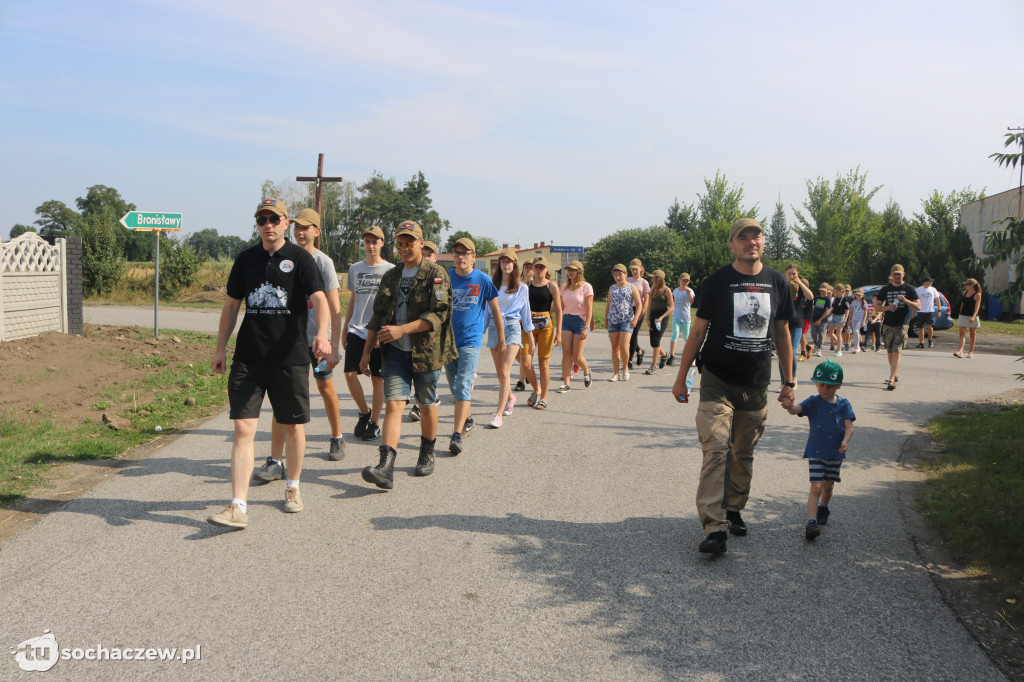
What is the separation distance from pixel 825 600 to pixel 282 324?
353cm

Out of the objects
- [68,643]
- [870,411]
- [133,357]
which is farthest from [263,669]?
[133,357]

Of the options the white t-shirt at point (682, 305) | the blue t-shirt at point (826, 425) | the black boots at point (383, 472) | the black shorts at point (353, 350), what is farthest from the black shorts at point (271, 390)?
the white t-shirt at point (682, 305)

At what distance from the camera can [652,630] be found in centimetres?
351

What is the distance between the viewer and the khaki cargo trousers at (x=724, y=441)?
4.59m

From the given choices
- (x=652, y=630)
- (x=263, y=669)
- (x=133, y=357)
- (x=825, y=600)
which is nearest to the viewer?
(x=263, y=669)

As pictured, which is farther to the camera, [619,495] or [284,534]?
[619,495]

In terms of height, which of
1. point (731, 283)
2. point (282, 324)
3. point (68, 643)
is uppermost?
point (731, 283)

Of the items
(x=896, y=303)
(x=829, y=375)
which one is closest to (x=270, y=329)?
(x=829, y=375)

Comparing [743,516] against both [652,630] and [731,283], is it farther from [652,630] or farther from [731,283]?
[652,630]

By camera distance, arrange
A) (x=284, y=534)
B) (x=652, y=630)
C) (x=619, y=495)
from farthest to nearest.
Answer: (x=619, y=495) < (x=284, y=534) < (x=652, y=630)

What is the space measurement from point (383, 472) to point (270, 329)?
4.40ft

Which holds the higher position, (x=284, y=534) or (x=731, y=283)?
(x=731, y=283)

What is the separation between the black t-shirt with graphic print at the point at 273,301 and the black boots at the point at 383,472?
975mm

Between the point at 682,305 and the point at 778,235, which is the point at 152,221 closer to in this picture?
the point at 682,305
